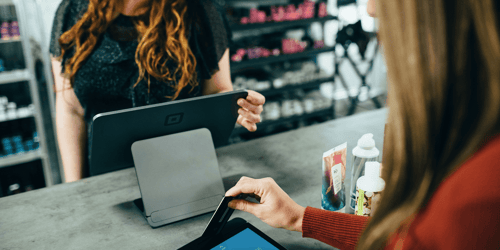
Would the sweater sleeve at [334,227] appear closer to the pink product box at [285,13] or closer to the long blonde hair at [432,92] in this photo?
the long blonde hair at [432,92]

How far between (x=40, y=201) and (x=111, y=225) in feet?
0.95

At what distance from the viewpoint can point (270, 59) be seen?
3.51 m

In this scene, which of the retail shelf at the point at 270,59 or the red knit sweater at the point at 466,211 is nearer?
the red knit sweater at the point at 466,211

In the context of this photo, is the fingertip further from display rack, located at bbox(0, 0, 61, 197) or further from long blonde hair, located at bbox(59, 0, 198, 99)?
display rack, located at bbox(0, 0, 61, 197)

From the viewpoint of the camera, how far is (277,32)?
12.1ft

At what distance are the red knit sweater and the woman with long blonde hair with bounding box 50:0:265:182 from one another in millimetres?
1089

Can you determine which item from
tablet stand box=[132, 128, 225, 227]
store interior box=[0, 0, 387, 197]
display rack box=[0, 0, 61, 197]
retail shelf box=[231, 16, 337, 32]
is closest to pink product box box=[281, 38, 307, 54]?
store interior box=[0, 0, 387, 197]

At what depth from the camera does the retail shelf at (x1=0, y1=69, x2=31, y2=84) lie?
264 centimetres

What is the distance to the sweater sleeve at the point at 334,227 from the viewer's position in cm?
72

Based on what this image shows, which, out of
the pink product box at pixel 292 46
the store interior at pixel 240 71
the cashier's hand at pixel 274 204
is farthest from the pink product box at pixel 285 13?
the cashier's hand at pixel 274 204

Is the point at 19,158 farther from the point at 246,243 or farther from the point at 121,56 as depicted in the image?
the point at 246,243

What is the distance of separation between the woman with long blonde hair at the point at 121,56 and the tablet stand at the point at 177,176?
0.45m

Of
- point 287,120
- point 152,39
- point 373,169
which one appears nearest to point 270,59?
point 287,120

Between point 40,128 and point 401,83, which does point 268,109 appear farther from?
point 401,83
